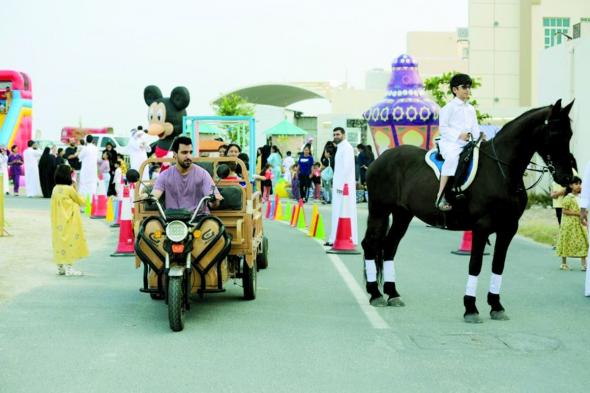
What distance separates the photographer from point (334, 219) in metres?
18.3

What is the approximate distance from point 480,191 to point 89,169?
75.0 ft

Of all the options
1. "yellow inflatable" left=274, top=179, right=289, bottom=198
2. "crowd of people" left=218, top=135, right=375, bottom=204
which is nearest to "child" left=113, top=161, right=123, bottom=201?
"crowd of people" left=218, top=135, right=375, bottom=204

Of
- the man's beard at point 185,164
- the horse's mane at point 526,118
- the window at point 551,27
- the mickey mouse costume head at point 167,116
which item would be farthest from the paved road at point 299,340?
the window at point 551,27

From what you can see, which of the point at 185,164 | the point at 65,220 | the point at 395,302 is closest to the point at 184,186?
the point at 185,164

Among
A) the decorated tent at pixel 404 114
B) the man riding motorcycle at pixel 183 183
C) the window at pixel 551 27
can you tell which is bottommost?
the man riding motorcycle at pixel 183 183

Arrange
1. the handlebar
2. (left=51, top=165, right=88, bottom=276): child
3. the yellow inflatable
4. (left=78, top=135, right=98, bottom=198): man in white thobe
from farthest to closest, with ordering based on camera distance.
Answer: the yellow inflatable
(left=78, top=135, right=98, bottom=198): man in white thobe
(left=51, top=165, right=88, bottom=276): child
the handlebar

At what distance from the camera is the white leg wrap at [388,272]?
11391 millimetres

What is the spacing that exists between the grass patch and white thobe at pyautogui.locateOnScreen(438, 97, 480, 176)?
9331 millimetres

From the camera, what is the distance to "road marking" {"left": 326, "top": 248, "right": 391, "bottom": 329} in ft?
32.8

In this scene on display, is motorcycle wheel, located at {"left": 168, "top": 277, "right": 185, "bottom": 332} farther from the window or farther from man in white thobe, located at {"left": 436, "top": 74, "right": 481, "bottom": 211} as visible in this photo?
the window

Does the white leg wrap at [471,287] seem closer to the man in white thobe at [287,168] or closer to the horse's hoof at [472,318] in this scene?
the horse's hoof at [472,318]

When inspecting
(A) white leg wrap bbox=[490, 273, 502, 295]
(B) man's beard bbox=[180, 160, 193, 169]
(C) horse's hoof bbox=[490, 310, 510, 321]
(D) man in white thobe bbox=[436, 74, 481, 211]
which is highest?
(D) man in white thobe bbox=[436, 74, 481, 211]

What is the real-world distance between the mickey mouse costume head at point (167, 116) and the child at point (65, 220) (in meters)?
7.34

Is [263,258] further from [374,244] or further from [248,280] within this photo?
[374,244]
